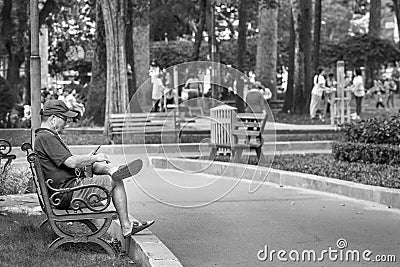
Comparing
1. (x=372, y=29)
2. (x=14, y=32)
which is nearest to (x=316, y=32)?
(x=372, y=29)

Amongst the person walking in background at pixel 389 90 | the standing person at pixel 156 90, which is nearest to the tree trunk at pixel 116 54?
the standing person at pixel 156 90

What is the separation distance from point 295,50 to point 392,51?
47.9 feet

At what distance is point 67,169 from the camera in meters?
7.88

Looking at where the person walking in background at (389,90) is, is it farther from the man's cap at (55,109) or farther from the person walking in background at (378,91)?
the man's cap at (55,109)

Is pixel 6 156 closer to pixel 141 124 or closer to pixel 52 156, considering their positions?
pixel 52 156

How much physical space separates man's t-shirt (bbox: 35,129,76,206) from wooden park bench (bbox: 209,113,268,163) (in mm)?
7555

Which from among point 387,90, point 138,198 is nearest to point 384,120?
point 138,198

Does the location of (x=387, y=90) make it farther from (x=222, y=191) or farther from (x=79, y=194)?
(x=79, y=194)

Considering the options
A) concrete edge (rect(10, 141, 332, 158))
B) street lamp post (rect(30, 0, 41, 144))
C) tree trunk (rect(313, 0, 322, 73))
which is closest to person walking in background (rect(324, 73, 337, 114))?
tree trunk (rect(313, 0, 322, 73))

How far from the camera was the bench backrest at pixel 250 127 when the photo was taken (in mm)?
15241

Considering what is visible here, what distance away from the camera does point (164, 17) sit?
146ft

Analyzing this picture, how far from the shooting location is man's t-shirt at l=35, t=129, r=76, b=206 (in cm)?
779
